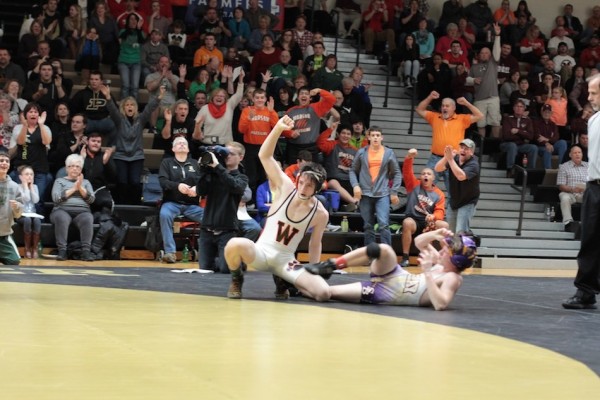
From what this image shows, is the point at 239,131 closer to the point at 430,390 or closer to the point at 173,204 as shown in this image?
the point at 173,204

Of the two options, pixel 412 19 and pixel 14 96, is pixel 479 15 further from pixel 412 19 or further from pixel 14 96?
pixel 14 96

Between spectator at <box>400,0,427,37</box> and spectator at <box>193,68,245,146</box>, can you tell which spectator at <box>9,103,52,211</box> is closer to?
spectator at <box>193,68,245,146</box>

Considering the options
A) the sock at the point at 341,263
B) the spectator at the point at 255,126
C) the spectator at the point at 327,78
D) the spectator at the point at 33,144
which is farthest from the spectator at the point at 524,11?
the sock at the point at 341,263

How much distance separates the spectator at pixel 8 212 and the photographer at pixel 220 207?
210 centimetres

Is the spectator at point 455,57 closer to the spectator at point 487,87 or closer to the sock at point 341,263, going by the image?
the spectator at point 487,87

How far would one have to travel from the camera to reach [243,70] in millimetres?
17062

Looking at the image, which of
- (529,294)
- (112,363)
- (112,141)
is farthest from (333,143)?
(112,363)

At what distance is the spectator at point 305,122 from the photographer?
15.9 meters

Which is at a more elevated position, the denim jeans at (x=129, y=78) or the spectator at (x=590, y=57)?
the spectator at (x=590, y=57)

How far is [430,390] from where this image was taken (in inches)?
208

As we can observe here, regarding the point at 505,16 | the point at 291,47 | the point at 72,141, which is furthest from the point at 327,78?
the point at 505,16

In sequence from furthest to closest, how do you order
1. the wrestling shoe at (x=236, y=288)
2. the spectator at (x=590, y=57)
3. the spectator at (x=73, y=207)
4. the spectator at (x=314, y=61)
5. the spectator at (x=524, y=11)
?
the spectator at (x=524, y=11) < the spectator at (x=590, y=57) < the spectator at (x=314, y=61) < the spectator at (x=73, y=207) < the wrestling shoe at (x=236, y=288)

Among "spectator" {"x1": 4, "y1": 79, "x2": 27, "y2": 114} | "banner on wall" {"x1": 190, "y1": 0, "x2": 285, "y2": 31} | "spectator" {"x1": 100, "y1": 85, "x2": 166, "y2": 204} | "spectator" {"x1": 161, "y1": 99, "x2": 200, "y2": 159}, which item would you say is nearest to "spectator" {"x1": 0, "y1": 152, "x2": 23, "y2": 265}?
"spectator" {"x1": 100, "y1": 85, "x2": 166, "y2": 204}

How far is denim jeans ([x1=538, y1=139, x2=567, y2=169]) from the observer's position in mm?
18547
